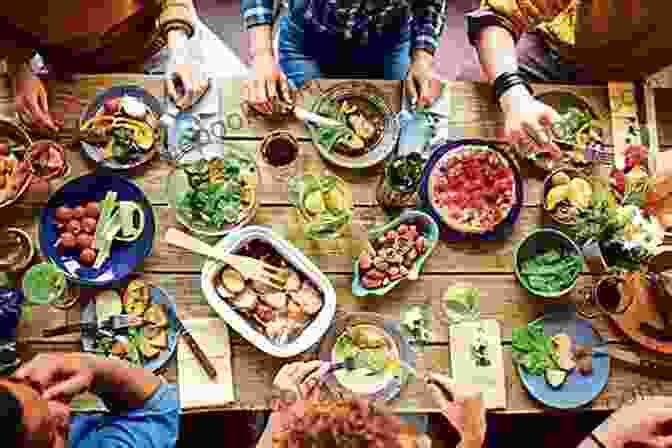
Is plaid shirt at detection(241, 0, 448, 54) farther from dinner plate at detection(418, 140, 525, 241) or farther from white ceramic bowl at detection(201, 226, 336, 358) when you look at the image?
white ceramic bowl at detection(201, 226, 336, 358)

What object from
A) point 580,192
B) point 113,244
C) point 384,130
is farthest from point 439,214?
point 113,244

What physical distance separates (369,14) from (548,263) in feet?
2.74

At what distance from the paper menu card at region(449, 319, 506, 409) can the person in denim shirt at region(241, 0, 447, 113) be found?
1.98ft

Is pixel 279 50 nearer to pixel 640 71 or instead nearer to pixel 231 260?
pixel 231 260

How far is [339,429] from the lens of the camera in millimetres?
1165

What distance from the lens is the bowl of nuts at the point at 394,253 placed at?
1.60 metres

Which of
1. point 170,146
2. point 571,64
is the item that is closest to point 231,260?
point 170,146

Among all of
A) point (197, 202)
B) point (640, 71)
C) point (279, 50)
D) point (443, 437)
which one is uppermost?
point (279, 50)

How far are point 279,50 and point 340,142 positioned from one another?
542 mm

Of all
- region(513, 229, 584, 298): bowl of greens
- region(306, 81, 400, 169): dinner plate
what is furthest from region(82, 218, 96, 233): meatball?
region(513, 229, 584, 298): bowl of greens

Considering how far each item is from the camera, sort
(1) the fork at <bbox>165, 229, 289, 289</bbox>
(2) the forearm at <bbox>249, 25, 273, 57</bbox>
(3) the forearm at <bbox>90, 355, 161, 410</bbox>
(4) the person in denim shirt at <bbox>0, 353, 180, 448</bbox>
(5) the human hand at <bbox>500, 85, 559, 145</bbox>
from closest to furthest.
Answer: (4) the person in denim shirt at <bbox>0, 353, 180, 448</bbox> < (3) the forearm at <bbox>90, 355, 161, 410</bbox> < (1) the fork at <bbox>165, 229, 289, 289</bbox> < (5) the human hand at <bbox>500, 85, 559, 145</bbox> < (2) the forearm at <bbox>249, 25, 273, 57</bbox>

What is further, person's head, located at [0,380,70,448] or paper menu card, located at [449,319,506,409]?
paper menu card, located at [449,319,506,409]

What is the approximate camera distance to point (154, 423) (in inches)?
60.7

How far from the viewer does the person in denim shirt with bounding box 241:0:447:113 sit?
1725 millimetres
